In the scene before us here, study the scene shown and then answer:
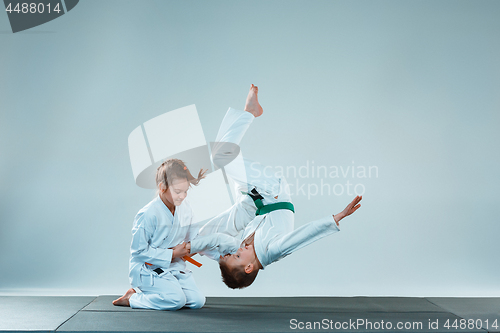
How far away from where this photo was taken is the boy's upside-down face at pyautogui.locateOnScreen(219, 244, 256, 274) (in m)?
2.65

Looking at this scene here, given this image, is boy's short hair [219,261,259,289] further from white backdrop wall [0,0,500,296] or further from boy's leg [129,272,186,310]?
white backdrop wall [0,0,500,296]

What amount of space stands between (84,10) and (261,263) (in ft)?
10.0

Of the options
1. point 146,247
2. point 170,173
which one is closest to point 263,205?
point 170,173

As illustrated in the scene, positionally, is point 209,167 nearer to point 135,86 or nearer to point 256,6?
point 135,86

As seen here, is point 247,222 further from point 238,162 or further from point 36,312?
point 36,312

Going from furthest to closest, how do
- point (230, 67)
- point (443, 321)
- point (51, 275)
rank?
point (230, 67), point (51, 275), point (443, 321)

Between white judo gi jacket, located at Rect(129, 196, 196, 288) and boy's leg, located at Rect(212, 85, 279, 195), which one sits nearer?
white judo gi jacket, located at Rect(129, 196, 196, 288)

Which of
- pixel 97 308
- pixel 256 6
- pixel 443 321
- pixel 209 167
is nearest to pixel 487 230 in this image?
pixel 443 321

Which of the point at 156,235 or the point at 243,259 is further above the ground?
the point at 156,235

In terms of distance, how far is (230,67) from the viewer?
4215 millimetres

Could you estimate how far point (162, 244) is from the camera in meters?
2.72

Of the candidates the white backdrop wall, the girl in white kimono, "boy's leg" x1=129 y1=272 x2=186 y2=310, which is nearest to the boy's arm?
the girl in white kimono

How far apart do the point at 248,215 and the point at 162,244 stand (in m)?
0.59

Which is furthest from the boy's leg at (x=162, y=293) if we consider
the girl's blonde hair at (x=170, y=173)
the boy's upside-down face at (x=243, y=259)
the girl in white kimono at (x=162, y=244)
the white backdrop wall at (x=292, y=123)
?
the white backdrop wall at (x=292, y=123)
